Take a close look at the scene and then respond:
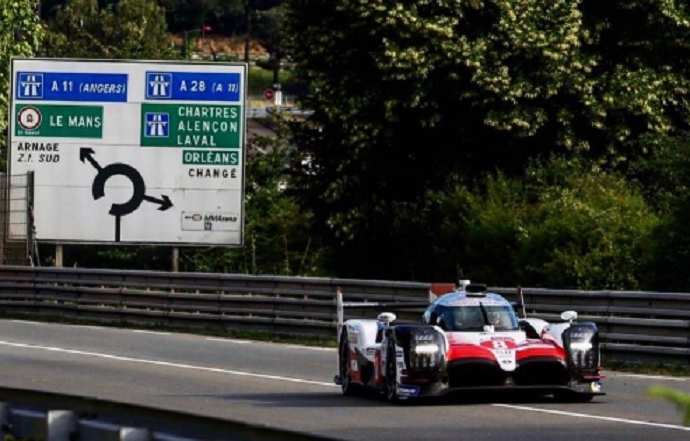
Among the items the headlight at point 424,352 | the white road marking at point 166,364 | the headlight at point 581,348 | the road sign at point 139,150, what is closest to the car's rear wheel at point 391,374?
the headlight at point 424,352

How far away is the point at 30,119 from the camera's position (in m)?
34.2

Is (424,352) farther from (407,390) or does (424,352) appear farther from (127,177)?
(127,177)

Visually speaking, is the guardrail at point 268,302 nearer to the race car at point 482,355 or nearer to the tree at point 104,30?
the race car at point 482,355

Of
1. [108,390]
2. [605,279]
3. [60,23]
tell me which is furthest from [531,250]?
[60,23]

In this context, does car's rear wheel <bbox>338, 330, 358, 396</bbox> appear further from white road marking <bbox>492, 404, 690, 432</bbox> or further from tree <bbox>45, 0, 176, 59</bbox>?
tree <bbox>45, 0, 176, 59</bbox>

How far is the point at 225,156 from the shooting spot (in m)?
33.6

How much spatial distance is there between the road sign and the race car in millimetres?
17868

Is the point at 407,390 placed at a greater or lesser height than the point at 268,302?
lesser

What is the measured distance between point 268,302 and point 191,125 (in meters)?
7.12

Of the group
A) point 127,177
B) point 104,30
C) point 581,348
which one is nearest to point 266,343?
point 127,177

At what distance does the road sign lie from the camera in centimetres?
3369

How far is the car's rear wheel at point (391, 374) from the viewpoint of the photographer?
15.5 meters

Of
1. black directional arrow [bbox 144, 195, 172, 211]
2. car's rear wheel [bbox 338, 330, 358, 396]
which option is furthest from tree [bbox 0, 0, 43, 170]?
car's rear wheel [bbox 338, 330, 358, 396]

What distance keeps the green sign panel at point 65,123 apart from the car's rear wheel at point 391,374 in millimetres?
19067
